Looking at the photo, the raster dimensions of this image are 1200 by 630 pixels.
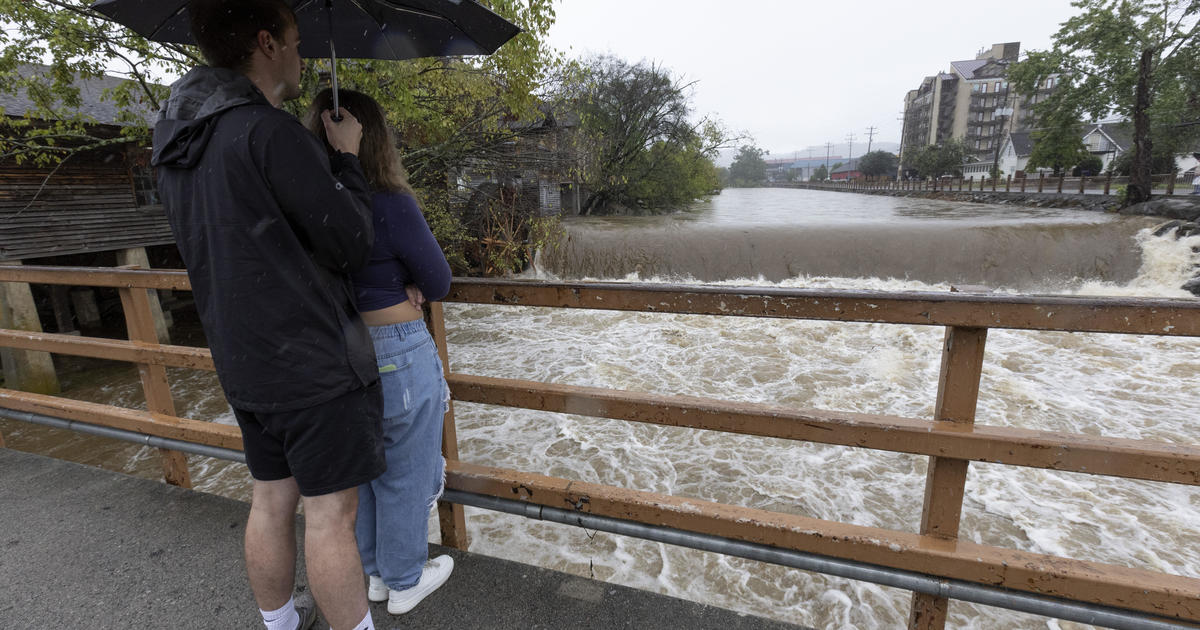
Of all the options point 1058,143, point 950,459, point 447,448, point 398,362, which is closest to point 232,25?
point 398,362

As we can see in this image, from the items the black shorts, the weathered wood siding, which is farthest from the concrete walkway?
the weathered wood siding

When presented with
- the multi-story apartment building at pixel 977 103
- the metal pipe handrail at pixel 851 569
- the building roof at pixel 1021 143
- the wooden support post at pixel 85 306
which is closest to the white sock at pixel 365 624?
the metal pipe handrail at pixel 851 569

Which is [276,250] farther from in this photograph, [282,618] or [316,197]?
[282,618]

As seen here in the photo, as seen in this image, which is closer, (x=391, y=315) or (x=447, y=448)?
(x=391, y=315)

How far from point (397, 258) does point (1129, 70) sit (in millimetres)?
35040

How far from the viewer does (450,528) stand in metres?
2.56

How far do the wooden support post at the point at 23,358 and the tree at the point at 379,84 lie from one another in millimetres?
3008

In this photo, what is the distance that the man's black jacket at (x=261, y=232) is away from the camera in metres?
1.35

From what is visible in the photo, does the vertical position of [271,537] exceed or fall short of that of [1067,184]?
it falls short

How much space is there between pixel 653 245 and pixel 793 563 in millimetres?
16384

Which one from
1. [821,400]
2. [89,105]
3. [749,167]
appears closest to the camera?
[821,400]

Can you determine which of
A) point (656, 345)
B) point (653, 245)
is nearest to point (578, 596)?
point (656, 345)

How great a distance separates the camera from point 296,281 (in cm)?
143

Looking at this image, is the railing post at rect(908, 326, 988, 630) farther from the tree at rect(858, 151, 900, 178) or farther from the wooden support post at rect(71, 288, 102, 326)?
the tree at rect(858, 151, 900, 178)
